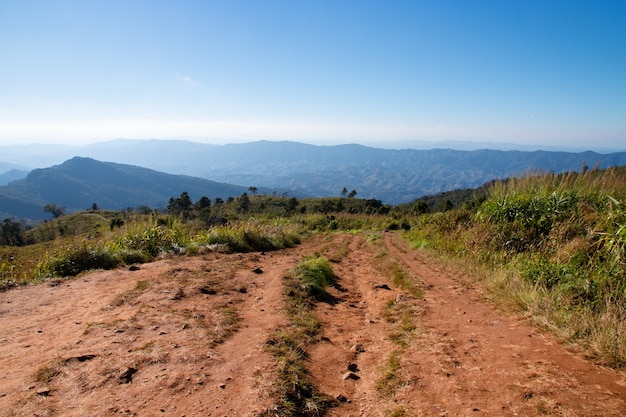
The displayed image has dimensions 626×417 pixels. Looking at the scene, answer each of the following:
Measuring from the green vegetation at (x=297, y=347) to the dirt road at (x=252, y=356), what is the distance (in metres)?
0.10

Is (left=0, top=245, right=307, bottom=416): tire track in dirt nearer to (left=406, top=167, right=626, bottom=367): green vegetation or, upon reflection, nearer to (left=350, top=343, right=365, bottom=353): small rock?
(left=350, top=343, right=365, bottom=353): small rock

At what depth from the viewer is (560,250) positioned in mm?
5145

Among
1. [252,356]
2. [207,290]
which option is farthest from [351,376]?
[207,290]

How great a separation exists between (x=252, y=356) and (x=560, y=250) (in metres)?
4.86

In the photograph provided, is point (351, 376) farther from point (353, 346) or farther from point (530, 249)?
point (530, 249)

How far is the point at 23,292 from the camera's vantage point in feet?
17.0

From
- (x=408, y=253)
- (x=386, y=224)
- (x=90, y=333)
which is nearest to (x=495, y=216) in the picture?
(x=408, y=253)

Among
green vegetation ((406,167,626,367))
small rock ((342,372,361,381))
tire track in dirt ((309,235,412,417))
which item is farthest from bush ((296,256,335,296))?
green vegetation ((406,167,626,367))

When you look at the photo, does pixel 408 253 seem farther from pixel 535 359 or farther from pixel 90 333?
pixel 90 333

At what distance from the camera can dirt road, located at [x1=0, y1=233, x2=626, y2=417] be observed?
2389 mm

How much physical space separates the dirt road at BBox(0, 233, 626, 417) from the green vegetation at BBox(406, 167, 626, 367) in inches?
12.4

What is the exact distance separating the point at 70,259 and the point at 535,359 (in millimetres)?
7770

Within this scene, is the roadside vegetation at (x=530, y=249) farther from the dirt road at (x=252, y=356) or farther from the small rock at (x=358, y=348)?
the small rock at (x=358, y=348)

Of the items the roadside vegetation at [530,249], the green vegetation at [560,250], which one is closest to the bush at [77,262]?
the roadside vegetation at [530,249]
